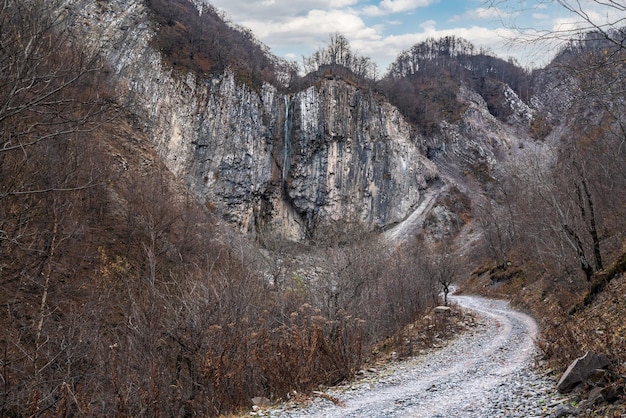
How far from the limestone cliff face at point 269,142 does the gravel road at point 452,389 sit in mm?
31151

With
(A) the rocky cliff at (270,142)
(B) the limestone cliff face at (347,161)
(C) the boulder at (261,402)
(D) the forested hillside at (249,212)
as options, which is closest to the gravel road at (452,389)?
(C) the boulder at (261,402)

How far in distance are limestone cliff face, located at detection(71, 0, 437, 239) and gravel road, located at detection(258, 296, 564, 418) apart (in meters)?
31.2

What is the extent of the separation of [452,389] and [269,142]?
50.4 metres

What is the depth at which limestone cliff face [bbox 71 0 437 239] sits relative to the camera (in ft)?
151

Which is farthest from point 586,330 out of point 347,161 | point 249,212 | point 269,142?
point 347,161

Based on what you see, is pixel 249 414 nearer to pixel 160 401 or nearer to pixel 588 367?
pixel 160 401

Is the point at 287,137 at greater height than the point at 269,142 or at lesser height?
greater

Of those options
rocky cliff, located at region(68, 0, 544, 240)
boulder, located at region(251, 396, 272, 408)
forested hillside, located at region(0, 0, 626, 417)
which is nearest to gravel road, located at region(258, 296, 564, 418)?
boulder, located at region(251, 396, 272, 408)

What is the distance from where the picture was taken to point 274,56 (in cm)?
7688

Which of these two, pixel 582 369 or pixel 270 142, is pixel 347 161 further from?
pixel 582 369

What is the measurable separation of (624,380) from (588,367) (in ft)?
2.28

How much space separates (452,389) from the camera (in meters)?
8.15

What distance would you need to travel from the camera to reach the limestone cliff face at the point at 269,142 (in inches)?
1817

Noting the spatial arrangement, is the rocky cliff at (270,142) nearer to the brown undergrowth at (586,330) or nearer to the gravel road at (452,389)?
the brown undergrowth at (586,330)
